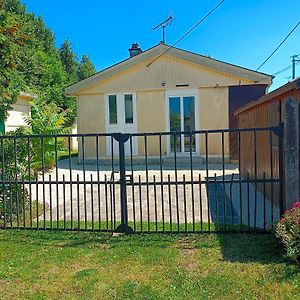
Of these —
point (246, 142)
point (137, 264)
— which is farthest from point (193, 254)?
point (246, 142)

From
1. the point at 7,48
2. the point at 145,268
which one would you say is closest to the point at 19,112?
the point at 7,48

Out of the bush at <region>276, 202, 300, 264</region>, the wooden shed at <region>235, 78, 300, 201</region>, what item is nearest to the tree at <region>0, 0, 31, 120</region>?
the wooden shed at <region>235, 78, 300, 201</region>

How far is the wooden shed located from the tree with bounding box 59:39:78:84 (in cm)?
3667

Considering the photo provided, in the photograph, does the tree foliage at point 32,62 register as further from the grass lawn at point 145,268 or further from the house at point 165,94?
the grass lawn at point 145,268

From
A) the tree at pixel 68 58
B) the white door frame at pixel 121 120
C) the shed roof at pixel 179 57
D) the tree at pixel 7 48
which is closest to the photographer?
the tree at pixel 7 48

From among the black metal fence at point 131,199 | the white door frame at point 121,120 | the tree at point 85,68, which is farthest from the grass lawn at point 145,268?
the tree at point 85,68

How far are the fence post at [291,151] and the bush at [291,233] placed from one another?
0.55 meters

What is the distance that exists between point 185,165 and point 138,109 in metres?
3.36

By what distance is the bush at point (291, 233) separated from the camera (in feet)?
12.6

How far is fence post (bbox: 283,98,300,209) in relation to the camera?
4663mm

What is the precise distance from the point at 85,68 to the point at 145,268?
46080mm

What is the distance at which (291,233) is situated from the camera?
13.0 feet

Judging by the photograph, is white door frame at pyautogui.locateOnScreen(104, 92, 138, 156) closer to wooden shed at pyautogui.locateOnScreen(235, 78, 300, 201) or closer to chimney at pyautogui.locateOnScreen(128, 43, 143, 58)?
chimney at pyautogui.locateOnScreen(128, 43, 143, 58)

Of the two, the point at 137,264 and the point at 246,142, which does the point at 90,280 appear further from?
the point at 246,142
